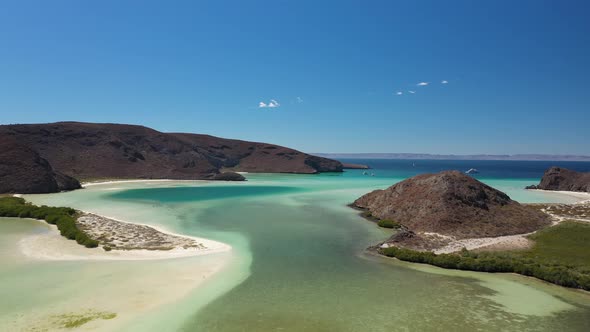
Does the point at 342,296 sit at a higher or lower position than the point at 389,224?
lower

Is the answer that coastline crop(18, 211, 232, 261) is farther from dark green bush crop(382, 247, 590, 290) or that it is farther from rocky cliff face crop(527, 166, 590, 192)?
rocky cliff face crop(527, 166, 590, 192)

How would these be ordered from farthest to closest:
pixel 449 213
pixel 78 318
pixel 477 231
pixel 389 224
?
pixel 389 224 → pixel 449 213 → pixel 477 231 → pixel 78 318

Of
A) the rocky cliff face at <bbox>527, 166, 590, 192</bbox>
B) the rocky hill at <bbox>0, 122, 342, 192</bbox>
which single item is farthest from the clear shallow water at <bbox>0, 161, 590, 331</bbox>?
the rocky cliff face at <bbox>527, 166, 590, 192</bbox>

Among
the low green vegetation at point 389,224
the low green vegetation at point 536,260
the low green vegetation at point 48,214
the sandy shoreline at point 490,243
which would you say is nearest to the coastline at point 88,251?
the low green vegetation at point 48,214

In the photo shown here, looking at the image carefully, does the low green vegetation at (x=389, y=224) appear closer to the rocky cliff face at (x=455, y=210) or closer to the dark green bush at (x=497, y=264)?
the rocky cliff face at (x=455, y=210)

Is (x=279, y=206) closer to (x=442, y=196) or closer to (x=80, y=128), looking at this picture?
(x=442, y=196)

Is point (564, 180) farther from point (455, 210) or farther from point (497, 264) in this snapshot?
point (497, 264)

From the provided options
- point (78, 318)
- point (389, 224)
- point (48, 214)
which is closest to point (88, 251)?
point (78, 318)
